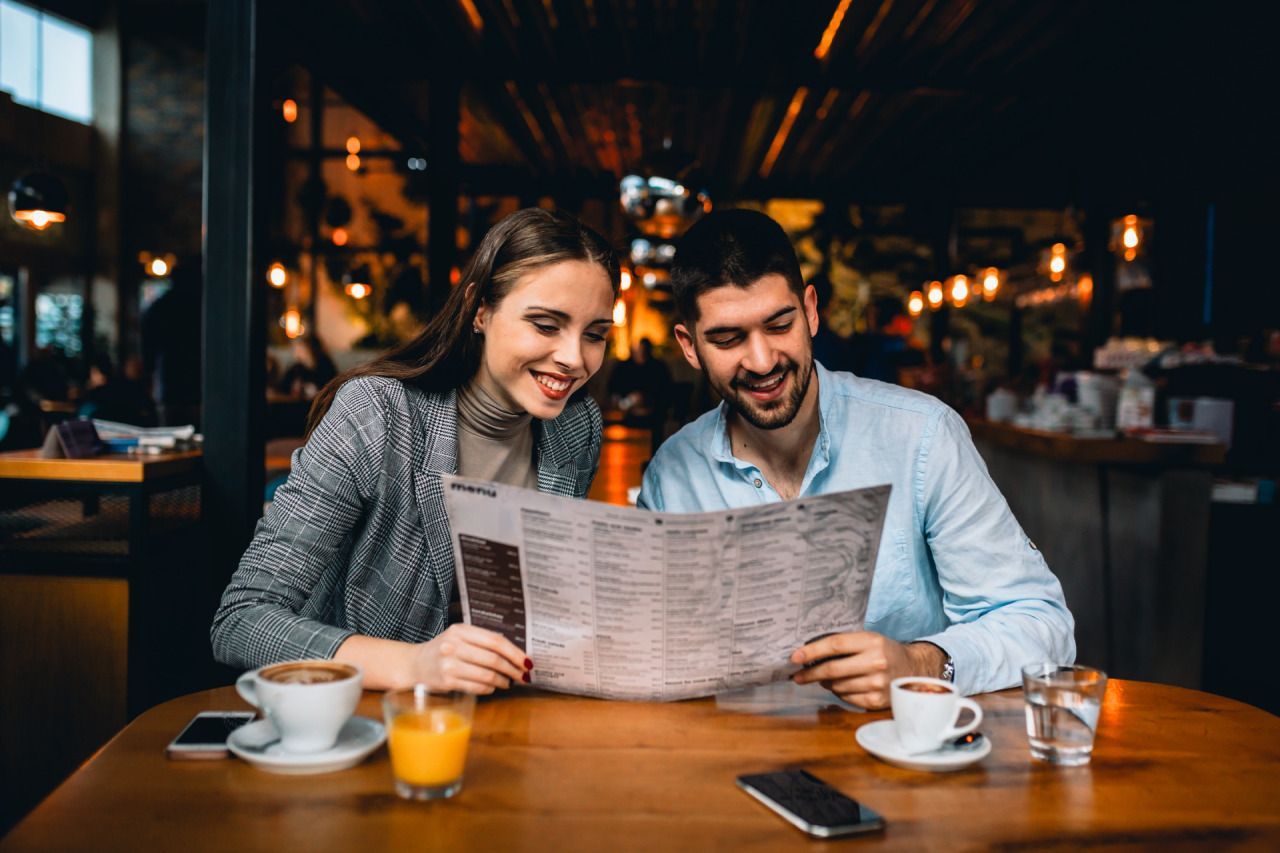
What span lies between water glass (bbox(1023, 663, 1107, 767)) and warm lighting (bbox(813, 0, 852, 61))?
169 inches

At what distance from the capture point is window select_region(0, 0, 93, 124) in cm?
1070

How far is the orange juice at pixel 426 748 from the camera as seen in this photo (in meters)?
0.95

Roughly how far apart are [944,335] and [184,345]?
24.2ft

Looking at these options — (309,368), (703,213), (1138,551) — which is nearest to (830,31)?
(703,213)

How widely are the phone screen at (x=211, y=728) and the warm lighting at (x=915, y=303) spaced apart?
40.7 feet

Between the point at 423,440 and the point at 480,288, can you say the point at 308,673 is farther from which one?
the point at 480,288

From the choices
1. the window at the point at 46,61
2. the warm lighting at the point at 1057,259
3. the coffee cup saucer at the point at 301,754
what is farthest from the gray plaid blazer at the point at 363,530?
the window at the point at 46,61

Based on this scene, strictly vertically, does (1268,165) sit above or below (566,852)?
above

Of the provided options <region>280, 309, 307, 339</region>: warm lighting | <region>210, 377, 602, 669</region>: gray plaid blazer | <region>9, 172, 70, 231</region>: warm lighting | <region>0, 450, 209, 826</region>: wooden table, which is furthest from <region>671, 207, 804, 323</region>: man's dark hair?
<region>280, 309, 307, 339</region>: warm lighting

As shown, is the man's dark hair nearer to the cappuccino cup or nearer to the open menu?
the open menu

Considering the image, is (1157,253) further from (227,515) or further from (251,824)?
(251,824)

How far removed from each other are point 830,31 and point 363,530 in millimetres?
4654

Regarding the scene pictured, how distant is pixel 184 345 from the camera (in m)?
4.94

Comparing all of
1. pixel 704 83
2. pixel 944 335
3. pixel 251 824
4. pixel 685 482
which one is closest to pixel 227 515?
pixel 685 482
